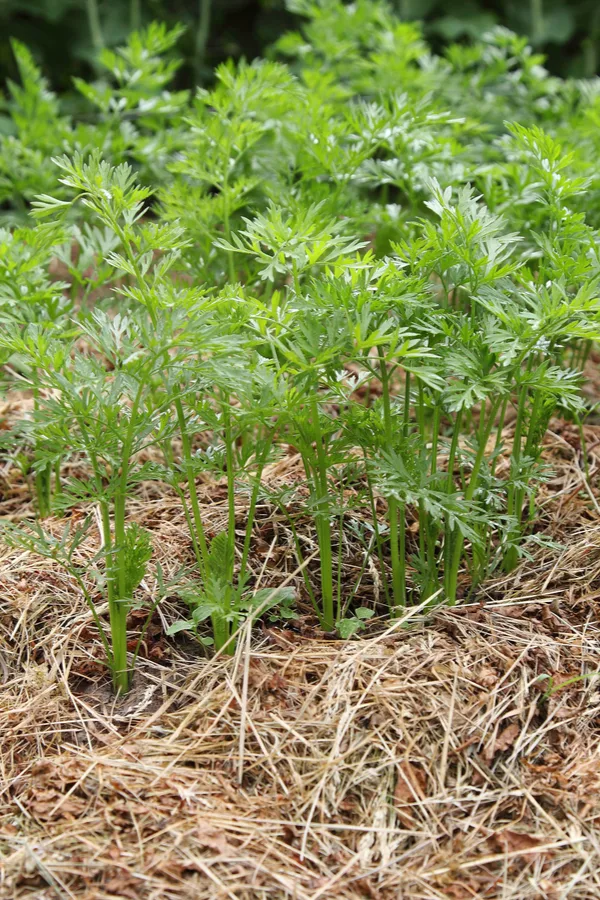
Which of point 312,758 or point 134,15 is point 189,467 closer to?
point 312,758

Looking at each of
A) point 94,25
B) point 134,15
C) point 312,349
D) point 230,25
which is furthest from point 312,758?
point 230,25

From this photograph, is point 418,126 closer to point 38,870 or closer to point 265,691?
point 265,691

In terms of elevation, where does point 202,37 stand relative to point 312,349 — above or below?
above

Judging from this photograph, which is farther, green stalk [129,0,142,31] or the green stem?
green stalk [129,0,142,31]

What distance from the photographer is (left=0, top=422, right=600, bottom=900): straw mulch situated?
1.39m

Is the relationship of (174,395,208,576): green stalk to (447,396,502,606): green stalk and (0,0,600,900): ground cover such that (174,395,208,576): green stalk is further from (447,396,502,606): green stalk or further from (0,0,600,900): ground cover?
(447,396,502,606): green stalk

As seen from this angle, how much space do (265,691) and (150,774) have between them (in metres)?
0.26

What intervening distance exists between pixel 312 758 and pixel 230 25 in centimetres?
465

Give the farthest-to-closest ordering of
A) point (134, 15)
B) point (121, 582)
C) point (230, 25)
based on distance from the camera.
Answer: point (230, 25) → point (134, 15) → point (121, 582)

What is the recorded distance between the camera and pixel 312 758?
5.07 ft

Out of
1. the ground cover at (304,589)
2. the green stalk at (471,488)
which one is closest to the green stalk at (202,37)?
the ground cover at (304,589)

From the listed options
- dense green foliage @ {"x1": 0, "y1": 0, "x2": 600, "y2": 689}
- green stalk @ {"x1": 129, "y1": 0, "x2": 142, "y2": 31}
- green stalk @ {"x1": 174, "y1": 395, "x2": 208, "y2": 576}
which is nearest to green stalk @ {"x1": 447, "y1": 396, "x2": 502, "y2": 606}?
dense green foliage @ {"x1": 0, "y1": 0, "x2": 600, "y2": 689}

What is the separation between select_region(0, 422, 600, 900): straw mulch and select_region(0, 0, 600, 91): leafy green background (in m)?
3.65

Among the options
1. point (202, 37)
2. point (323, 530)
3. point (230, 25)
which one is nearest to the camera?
point (323, 530)
